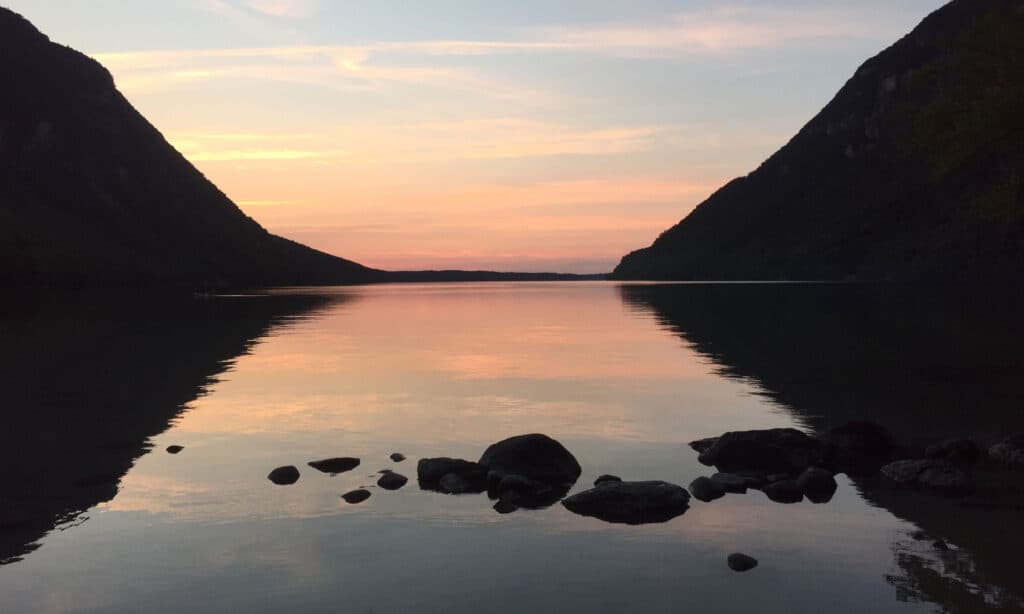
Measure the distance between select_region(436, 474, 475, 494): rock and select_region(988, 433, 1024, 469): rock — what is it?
15618 millimetres

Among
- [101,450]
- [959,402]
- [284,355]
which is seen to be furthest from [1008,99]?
[284,355]

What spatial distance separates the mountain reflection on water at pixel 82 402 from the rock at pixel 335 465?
5.60m

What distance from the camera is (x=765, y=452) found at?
26656 millimetres

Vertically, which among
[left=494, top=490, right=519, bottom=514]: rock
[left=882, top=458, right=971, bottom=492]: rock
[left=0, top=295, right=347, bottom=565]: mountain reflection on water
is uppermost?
[left=882, top=458, right=971, bottom=492]: rock

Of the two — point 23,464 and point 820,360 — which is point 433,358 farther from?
point 23,464

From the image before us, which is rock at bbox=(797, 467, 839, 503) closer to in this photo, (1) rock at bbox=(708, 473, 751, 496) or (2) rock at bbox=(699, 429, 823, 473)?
(1) rock at bbox=(708, 473, 751, 496)

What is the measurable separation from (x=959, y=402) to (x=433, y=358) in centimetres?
3445

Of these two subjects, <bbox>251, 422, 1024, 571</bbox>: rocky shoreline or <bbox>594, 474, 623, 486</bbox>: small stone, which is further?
<bbox>594, 474, 623, 486</bbox>: small stone

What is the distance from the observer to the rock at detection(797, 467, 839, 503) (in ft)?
76.6

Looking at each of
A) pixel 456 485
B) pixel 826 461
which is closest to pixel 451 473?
pixel 456 485

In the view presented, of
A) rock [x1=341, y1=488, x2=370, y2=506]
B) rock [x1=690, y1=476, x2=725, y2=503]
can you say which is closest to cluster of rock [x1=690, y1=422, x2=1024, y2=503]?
rock [x1=690, y1=476, x2=725, y2=503]

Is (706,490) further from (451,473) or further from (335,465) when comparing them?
(335,465)

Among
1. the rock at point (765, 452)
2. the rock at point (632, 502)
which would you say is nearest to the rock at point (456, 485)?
the rock at point (632, 502)

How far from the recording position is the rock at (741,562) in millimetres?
17781
